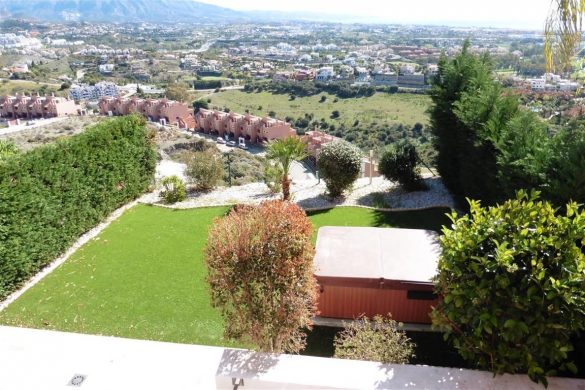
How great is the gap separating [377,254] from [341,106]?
204 ft

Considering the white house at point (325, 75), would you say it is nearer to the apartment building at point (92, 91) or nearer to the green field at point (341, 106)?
the green field at point (341, 106)

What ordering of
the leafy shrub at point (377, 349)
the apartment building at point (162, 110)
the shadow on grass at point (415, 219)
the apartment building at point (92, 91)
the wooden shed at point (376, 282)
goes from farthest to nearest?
the apartment building at point (92, 91) → the apartment building at point (162, 110) → the shadow on grass at point (415, 219) → the wooden shed at point (376, 282) → the leafy shrub at point (377, 349)

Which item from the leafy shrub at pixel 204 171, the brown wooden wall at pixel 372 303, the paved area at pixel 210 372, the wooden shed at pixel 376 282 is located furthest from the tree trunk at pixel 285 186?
the paved area at pixel 210 372

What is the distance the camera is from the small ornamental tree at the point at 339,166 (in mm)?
13844

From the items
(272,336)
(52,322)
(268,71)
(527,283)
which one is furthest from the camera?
(268,71)

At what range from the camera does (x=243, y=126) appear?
51.1 metres

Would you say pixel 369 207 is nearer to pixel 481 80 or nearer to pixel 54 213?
pixel 481 80

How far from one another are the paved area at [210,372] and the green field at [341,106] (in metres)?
45.6

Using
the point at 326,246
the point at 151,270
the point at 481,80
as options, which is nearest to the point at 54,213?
the point at 151,270

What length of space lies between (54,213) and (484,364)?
32.5 ft

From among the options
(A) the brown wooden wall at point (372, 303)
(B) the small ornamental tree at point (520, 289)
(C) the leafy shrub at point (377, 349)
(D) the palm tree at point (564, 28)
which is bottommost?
(A) the brown wooden wall at point (372, 303)

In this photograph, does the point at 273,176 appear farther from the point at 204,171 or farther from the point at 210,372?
the point at 210,372

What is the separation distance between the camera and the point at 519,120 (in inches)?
347

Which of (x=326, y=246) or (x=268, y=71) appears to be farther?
(x=268, y=71)
